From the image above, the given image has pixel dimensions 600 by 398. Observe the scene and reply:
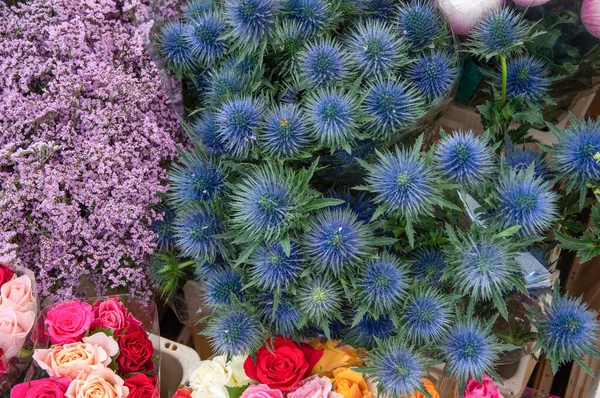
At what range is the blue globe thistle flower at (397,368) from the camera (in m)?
0.81

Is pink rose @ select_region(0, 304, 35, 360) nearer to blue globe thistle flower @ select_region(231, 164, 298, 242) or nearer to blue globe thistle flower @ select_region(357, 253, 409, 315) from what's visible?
blue globe thistle flower @ select_region(231, 164, 298, 242)

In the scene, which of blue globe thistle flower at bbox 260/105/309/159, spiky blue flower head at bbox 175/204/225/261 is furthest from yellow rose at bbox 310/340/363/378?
blue globe thistle flower at bbox 260/105/309/159

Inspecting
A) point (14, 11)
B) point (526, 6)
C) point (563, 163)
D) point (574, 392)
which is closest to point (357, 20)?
point (526, 6)

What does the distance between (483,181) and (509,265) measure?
134mm

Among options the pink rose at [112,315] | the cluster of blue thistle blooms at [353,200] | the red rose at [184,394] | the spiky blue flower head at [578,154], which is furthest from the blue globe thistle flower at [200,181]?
the spiky blue flower head at [578,154]

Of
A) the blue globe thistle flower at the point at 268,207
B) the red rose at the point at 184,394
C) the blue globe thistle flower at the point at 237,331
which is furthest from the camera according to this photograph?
the red rose at the point at 184,394

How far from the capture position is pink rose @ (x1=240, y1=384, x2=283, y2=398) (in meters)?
0.89

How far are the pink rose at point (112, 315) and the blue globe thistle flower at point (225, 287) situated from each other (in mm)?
172

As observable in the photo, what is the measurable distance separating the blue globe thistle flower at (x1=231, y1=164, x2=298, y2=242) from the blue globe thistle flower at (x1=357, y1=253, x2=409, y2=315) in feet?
0.52

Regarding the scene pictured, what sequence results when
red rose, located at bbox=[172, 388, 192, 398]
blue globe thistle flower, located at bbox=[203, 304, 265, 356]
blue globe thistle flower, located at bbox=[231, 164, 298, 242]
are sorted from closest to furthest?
1. blue globe thistle flower, located at bbox=[231, 164, 298, 242]
2. blue globe thistle flower, located at bbox=[203, 304, 265, 356]
3. red rose, located at bbox=[172, 388, 192, 398]

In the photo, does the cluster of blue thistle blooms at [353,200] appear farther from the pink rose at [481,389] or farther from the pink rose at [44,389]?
Result: the pink rose at [44,389]

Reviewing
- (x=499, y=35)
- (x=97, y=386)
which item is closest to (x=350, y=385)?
(x=97, y=386)

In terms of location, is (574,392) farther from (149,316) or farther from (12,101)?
(12,101)

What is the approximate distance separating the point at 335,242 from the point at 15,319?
1.87 feet
